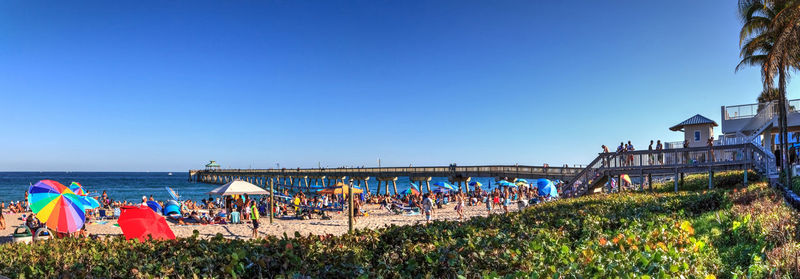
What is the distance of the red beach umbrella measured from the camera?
9.70 m

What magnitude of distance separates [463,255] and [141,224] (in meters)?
8.32

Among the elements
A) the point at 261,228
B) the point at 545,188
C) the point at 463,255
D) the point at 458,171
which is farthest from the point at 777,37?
the point at 458,171

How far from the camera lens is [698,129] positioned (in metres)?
27.2

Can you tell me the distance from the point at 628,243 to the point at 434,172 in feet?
132

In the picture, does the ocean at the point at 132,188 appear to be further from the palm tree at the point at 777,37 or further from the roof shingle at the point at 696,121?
the palm tree at the point at 777,37

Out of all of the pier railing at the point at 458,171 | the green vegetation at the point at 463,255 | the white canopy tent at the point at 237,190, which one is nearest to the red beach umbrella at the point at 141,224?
the green vegetation at the point at 463,255

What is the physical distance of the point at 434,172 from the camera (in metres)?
44.6

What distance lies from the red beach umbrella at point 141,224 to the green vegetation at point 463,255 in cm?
358

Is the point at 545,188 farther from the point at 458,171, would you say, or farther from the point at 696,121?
the point at 458,171

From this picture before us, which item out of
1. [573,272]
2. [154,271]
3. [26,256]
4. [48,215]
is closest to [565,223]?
[573,272]

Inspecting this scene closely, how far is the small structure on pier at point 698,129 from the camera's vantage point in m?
26.7

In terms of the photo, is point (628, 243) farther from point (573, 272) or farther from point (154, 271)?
point (154, 271)

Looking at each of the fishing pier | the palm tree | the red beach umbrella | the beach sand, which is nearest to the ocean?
the fishing pier

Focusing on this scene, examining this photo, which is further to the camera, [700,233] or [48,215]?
[48,215]
